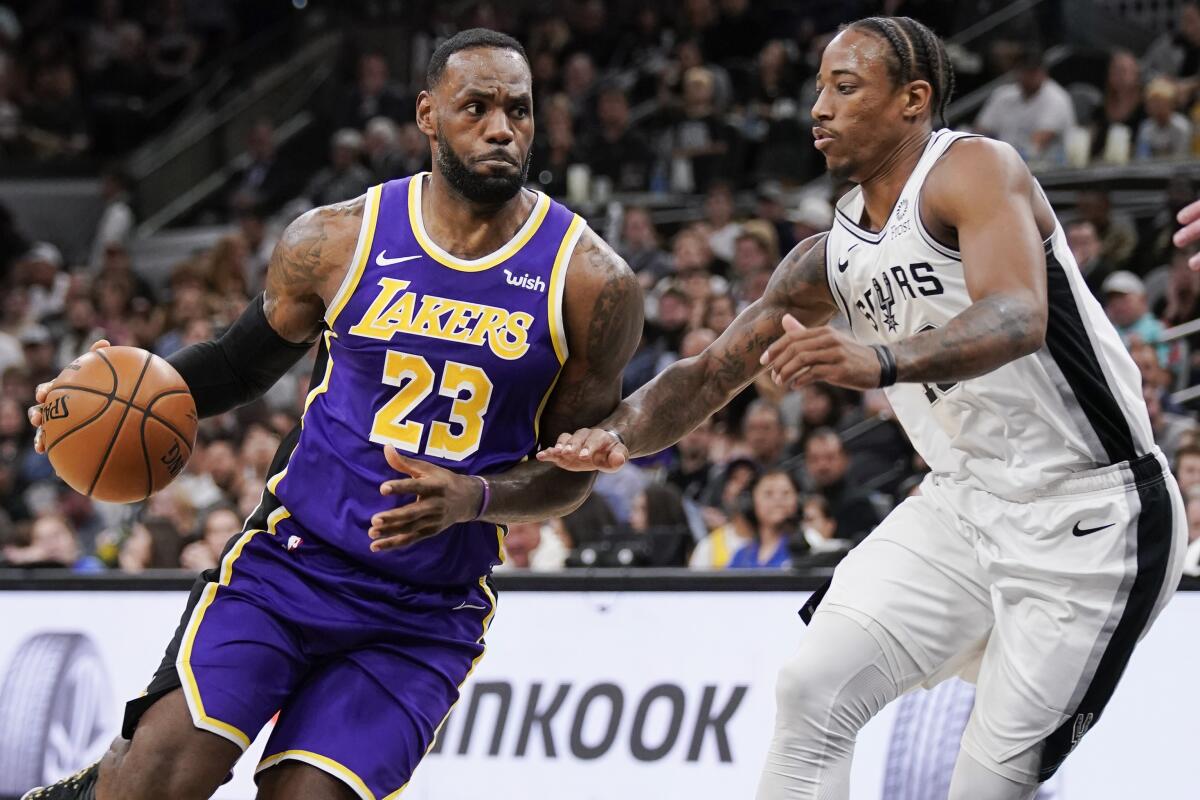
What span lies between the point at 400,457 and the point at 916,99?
1548mm

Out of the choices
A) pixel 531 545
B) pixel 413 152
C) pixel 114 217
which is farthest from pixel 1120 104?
pixel 114 217

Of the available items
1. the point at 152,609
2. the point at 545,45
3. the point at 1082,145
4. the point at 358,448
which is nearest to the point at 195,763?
the point at 358,448

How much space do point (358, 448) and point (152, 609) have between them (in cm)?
370

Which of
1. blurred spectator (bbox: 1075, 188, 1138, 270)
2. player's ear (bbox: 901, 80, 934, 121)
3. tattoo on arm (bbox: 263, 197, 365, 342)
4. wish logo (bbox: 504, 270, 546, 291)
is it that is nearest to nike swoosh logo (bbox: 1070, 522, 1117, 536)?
player's ear (bbox: 901, 80, 934, 121)

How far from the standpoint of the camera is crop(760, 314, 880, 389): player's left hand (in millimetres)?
3277

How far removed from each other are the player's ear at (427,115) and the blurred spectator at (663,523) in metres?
3.63

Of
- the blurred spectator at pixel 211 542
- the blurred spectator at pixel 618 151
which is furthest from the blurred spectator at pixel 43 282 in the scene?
the blurred spectator at pixel 211 542

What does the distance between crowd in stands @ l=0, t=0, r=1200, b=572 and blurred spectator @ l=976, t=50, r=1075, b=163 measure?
2cm

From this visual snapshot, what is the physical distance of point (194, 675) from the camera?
12.4 feet

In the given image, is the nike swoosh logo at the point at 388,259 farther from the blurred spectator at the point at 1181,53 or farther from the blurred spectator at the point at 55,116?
the blurred spectator at the point at 55,116

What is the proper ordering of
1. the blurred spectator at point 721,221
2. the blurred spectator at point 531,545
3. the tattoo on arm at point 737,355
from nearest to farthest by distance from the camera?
the tattoo on arm at point 737,355 → the blurred spectator at point 531,545 → the blurred spectator at point 721,221

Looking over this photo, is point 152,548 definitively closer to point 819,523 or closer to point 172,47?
point 819,523

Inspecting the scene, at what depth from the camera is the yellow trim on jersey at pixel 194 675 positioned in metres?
3.74

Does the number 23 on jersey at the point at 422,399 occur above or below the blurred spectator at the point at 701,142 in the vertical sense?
below
